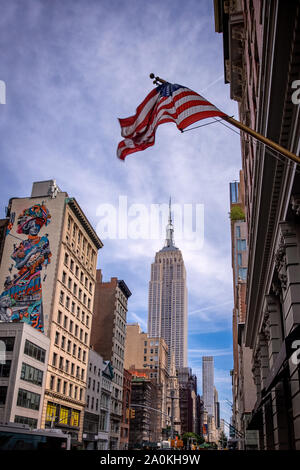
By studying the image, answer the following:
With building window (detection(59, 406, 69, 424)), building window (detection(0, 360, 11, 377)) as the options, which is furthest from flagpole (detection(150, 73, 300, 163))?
building window (detection(59, 406, 69, 424))

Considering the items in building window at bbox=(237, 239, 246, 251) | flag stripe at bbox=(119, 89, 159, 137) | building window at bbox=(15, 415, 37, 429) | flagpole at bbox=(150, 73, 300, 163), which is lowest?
building window at bbox=(15, 415, 37, 429)

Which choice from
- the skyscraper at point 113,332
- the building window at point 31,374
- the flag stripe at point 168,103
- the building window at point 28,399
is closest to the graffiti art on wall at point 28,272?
the building window at point 31,374

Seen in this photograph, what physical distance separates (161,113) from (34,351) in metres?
43.4

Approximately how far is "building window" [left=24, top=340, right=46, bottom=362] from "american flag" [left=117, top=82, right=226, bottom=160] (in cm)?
3991

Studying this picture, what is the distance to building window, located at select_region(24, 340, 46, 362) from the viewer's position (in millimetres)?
48453

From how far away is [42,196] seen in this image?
6519 centimetres

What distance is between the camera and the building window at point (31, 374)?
47188 mm

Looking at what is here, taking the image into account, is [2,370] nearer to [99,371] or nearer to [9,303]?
[9,303]

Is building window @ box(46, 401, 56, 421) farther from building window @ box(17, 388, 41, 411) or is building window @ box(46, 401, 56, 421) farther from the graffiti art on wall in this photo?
the graffiti art on wall

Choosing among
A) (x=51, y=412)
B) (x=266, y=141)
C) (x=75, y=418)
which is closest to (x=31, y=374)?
(x=51, y=412)

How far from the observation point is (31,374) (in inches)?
1928

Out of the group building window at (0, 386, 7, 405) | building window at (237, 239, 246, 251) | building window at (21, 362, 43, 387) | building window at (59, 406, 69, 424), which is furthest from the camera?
building window at (237, 239, 246, 251)

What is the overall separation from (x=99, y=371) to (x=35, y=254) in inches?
1093

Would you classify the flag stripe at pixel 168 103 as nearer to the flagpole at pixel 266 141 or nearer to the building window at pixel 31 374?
the flagpole at pixel 266 141
